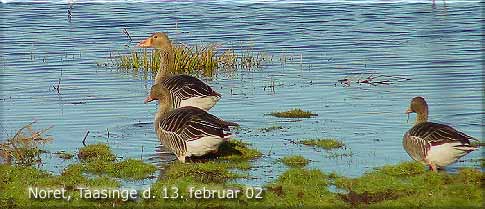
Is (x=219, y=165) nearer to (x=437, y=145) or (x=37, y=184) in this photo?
(x=37, y=184)

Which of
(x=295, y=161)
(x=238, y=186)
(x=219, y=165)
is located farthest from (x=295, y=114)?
(x=238, y=186)

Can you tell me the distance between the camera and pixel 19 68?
28781mm

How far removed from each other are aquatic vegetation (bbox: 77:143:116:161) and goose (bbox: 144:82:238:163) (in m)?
0.92

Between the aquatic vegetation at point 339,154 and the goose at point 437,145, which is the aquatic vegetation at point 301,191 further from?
the aquatic vegetation at point 339,154

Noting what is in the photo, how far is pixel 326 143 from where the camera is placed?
15867 millimetres

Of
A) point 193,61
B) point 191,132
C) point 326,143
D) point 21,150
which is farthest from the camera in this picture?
point 193,61

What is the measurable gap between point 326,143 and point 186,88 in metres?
2.99

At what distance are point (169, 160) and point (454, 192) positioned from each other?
16.2 ft

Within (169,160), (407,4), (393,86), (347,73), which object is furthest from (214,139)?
(407,4)

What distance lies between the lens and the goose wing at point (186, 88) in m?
17.2

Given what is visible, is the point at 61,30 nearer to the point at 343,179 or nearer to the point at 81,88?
the point at 81,88

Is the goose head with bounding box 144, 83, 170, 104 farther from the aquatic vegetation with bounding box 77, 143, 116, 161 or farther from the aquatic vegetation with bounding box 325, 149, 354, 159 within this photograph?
the aquatic vegetation with bounding box 325, 149, 354, 159

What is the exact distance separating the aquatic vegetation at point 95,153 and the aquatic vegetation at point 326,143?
3378 mm

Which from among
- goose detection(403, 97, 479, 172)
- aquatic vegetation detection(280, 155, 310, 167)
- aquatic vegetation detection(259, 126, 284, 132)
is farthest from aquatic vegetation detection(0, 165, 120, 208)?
aquatic vegetation detection(259, 126, 284, 132)
